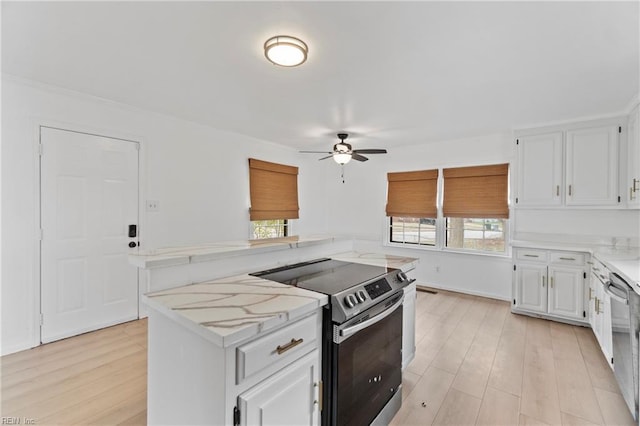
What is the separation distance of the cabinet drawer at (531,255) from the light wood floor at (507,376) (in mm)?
745

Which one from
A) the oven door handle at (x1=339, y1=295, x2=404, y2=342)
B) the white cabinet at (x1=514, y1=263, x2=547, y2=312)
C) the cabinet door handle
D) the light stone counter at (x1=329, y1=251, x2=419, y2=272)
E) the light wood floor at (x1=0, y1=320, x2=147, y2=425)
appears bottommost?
the light wood floor at (x1=0, y1=320, x2=147, y2=425)

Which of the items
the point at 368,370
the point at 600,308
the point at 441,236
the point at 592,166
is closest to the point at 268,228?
the point at 441,236

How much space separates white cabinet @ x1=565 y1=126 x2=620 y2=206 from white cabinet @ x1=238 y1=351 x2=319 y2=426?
4022 mm

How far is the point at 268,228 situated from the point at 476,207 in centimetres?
352

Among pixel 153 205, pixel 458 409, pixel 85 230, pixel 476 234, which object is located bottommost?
pixel 458 409

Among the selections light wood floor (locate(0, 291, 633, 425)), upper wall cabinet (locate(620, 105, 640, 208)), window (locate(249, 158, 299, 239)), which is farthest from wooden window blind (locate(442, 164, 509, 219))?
window (locate(249, 158, 299, 239))

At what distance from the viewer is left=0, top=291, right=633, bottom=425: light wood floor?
1890 mm

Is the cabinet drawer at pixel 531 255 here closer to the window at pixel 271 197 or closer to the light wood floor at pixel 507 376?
the light wood floor at pixel 507 376

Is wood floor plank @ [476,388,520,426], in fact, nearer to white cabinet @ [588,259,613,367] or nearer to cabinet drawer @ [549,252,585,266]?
white cabinet @ [588,259,613,367]

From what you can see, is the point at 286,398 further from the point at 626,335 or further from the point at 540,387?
the point at 626,335

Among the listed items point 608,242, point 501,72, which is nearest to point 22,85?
point 501,72

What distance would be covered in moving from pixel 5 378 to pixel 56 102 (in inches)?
97.6

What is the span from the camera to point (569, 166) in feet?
11.8

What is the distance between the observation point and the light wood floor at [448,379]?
189 centimetres
